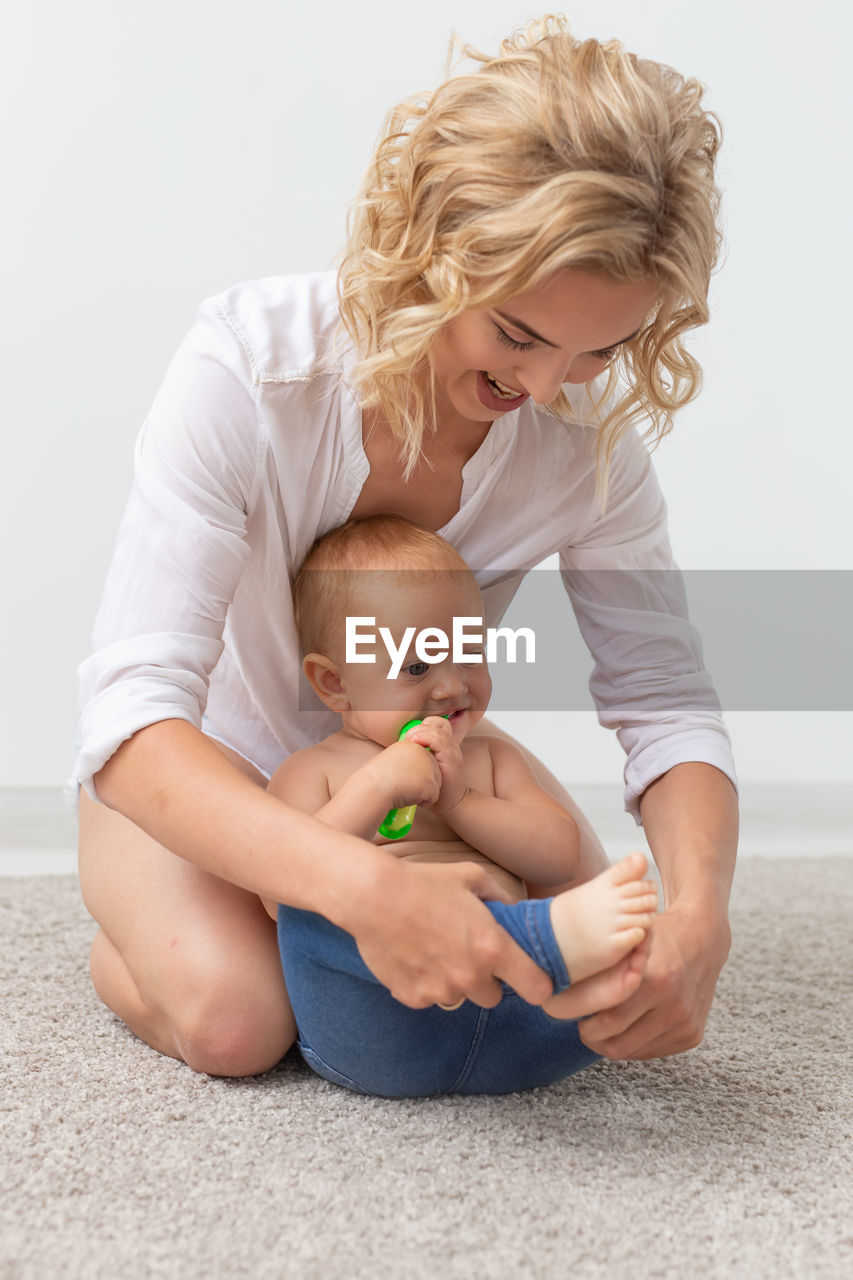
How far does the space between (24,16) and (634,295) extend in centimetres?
141

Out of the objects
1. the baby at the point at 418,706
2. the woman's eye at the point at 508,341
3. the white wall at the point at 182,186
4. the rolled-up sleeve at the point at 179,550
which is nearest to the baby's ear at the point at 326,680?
the baby at the point at 418,706

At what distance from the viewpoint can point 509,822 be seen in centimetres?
105

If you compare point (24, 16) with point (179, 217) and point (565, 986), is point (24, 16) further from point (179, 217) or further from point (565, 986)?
point (565, 986)

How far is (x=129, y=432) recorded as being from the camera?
201 centimetres

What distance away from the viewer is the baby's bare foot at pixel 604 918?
787mm

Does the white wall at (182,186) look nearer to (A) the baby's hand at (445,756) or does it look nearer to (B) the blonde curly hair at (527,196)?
(B) the blonde curly hair at (527,196)

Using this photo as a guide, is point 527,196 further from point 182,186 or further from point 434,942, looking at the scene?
point 182,186

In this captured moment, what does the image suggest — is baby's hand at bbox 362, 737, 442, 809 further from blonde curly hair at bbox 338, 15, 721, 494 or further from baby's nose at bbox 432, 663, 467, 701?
blonde curly hair at bbox 338, 15, 721, 494

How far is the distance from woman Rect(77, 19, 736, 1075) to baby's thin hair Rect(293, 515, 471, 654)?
27 millimetres

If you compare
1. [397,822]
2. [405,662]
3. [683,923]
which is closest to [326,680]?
[405,662]

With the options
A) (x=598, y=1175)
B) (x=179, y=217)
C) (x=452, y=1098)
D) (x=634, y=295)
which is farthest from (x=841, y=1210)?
(x=179, y=217)

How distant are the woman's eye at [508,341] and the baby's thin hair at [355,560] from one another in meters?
0.22

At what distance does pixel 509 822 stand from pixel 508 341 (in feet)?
1.30

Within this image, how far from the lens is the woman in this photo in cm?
87
